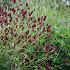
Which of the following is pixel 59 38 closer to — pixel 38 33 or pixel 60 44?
pixel 60 44

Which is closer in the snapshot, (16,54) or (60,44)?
(16,54)

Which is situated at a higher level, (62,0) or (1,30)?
(62,0)

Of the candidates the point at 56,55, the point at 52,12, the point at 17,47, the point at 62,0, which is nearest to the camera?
the point at 17,47

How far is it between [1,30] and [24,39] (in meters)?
0.33

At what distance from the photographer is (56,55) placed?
14.2 feet

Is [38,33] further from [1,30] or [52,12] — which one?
[52,12]

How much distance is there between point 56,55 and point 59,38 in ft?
1.08

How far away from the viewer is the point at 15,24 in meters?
3.95

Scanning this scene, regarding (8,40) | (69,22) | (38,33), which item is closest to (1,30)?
(8,40)

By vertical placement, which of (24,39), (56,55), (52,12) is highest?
(52,12)

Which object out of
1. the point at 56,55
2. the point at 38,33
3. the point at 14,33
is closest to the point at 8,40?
the point at 14,33

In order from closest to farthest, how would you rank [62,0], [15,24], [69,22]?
[15,24], [69,22], [62,0]

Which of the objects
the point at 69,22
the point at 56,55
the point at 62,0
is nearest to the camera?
the point at 56,55

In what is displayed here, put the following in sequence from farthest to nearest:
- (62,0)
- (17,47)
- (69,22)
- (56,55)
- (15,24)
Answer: (62,0) → (69,22) → (56,55) → (15,24) → (17,47)
